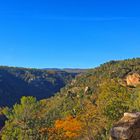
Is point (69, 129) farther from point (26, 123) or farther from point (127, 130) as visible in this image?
point (127, 130)

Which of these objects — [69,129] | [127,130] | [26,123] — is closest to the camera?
[127,130]

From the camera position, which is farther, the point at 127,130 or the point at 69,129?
the point at 69,129

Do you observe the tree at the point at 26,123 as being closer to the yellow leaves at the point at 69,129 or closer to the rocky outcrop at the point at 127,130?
the yellow leaves at the point at 69,129

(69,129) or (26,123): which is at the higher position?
(26,123)

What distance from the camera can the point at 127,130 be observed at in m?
37.7

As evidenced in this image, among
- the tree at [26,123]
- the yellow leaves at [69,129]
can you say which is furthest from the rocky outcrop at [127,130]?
the tree at [26,123]

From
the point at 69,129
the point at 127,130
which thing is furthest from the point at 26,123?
the point at 127,130

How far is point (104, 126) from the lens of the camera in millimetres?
99750

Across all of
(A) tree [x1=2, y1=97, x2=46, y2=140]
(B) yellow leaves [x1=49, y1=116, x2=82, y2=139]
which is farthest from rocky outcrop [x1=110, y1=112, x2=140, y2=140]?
(A) tree [x1=2, y1=97, x2=46, y2=140]

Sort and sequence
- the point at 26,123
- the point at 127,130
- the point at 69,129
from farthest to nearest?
the point at 26,123 → the point at 69,129 → the point at 127,130

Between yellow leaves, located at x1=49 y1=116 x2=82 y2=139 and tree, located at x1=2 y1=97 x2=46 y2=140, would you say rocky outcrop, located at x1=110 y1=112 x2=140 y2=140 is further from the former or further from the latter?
tree, located at x1=2 y1=97 x2=46 y2=140

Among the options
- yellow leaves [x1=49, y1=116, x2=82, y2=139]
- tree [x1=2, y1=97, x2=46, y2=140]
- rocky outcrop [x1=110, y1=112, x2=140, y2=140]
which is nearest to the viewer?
rocky outcrop [x1=110, y1=112, x2=140, y2=140]

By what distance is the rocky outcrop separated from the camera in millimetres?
37625

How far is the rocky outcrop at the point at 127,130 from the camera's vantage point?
123 feet
